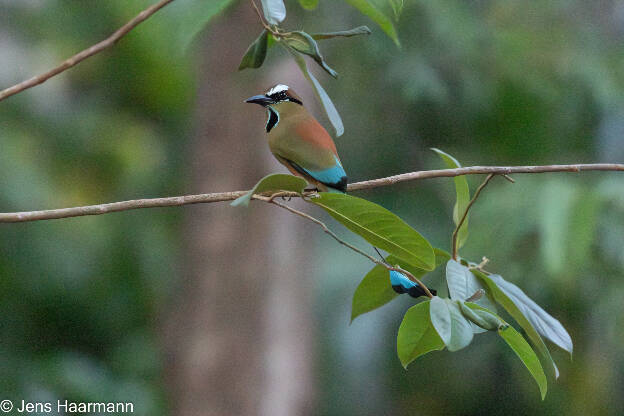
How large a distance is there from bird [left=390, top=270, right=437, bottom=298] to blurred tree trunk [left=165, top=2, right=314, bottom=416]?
1.92 m

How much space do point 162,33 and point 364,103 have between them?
96 centimetres

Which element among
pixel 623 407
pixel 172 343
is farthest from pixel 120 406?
pixel 623 407

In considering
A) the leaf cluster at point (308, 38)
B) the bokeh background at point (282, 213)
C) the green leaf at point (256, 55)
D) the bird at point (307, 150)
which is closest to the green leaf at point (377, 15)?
the leaf cluster at point (308, 38)

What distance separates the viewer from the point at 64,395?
10.3ft

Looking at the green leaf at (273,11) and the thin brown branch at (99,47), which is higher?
the green leaf at (273,11)

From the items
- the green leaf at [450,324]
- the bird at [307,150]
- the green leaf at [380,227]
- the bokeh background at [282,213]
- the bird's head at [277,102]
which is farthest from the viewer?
the bokeh background at [282,213]

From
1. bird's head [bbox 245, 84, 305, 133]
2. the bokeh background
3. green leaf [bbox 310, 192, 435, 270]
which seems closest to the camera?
green leaf [bbox 310, 192, 435, 270]

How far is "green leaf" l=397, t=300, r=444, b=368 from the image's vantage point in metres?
0.86

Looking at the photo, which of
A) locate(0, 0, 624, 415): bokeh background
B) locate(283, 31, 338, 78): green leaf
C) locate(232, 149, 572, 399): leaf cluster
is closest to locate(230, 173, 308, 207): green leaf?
locate(232, 149, 572, 399): leaf cluster

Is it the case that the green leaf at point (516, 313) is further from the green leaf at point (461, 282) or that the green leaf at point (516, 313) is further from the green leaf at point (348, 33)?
the green leaf at point (348, 33)

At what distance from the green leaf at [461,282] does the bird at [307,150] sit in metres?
0.17

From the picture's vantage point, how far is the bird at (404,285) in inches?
35.2

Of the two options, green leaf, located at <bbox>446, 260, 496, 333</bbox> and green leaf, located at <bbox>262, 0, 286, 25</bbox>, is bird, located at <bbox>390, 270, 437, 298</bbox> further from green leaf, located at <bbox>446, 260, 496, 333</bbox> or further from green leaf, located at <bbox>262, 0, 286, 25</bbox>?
green leaf, located at <bbox>262, 0, 286, 25</bbox>

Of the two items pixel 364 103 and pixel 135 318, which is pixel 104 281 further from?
pixel 364 103
